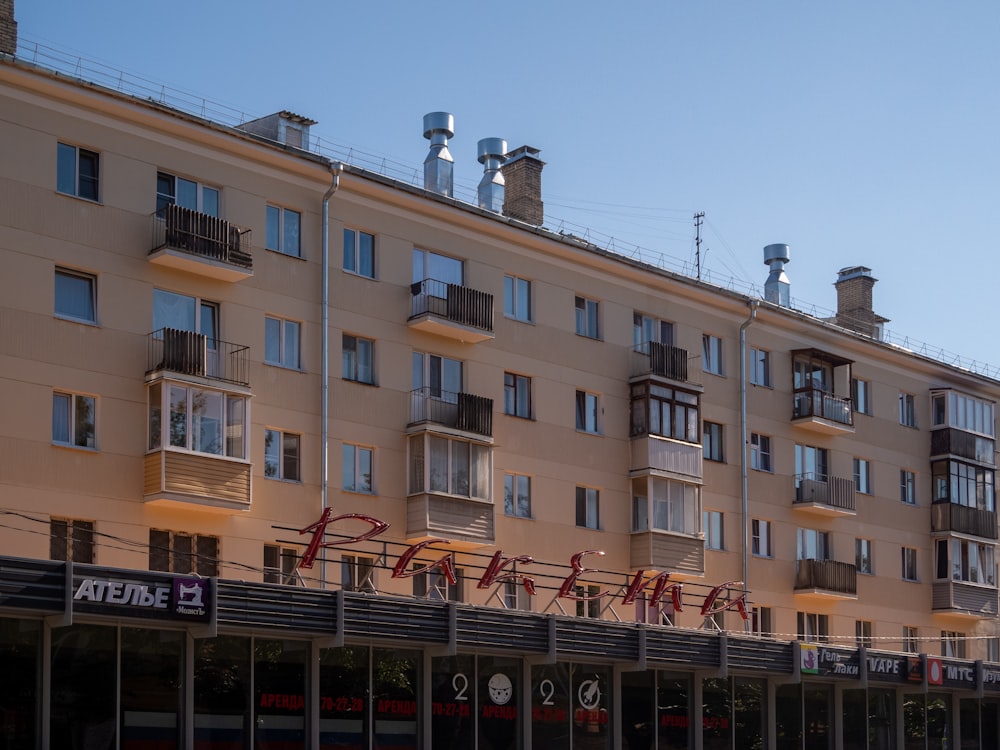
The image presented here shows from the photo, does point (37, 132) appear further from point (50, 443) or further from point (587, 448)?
point (587, 448)

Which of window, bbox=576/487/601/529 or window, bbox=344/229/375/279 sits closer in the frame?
window, bbox=344/229/375/279

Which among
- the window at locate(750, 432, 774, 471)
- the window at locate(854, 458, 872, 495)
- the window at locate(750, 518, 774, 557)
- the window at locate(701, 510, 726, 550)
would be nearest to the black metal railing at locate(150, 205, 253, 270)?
the window at locate(701, 510, 726, 550)

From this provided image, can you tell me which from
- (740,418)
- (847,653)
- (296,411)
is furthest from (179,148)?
(847,653)

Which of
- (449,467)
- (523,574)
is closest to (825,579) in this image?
(523,574)

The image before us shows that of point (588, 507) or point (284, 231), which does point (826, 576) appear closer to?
point (588, 507)

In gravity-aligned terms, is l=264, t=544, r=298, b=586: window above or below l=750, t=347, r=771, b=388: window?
below

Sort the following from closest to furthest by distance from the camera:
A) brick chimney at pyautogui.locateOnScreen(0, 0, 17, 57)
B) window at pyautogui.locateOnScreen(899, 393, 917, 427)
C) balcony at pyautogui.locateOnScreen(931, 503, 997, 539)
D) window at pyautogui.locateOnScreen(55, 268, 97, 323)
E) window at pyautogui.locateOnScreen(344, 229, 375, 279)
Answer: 1. window at pyautogui.locateOnScreen(55, 268, 97, 323)
2. brick chimney at pyautogui.locateOnScreen(0, 0, 17, 57)
3. window at pyautogui.locateOnScreen(344, 229, 375, 279)
4. balcony at pyautogui.locateOnScreen(931, 503, 997, 539)
5. window at pyautogui.locateOnScreen(899, 393, 917, 427)

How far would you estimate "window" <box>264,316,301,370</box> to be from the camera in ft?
129

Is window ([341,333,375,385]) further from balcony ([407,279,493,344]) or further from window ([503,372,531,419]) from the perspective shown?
window ([503,372,531,419])

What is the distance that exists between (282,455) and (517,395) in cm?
846

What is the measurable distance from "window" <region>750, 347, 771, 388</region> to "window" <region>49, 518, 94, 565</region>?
2453 cm

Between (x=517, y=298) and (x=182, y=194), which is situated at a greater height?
(x=182, y=194)

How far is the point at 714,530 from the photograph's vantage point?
164 feet

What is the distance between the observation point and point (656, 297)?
1953 inches
